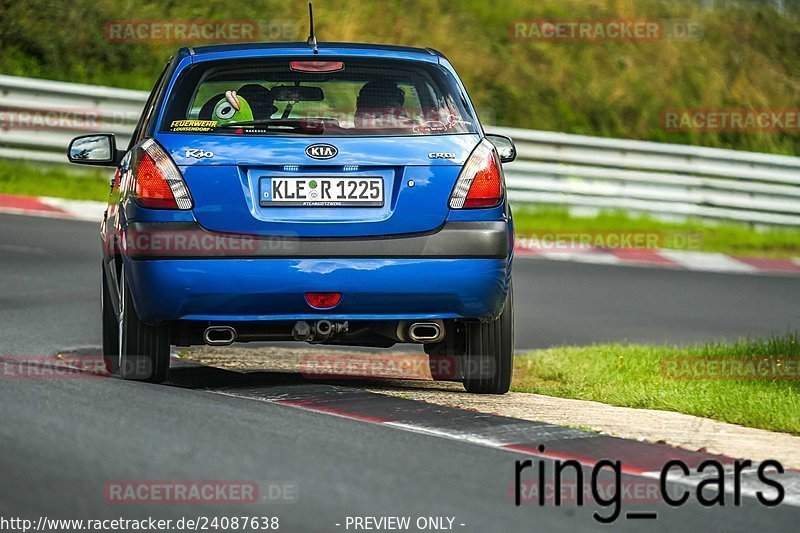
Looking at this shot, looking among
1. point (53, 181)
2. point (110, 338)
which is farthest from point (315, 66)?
point (53, 181)

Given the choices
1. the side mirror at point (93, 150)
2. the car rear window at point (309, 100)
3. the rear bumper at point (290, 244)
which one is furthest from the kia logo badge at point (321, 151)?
the side mirror at point (93, 150)

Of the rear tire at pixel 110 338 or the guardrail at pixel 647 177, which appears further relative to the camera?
the guardrail at pixel 647 177

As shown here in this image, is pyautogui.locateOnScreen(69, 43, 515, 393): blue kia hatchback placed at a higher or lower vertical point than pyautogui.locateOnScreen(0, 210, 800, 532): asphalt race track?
higher

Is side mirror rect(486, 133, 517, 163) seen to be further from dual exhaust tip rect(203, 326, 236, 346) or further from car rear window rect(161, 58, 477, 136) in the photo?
dual exhaust tip rect(203, 326, 236, 346)

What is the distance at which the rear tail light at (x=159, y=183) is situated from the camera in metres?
7.79

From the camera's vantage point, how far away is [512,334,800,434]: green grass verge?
8.36 metres

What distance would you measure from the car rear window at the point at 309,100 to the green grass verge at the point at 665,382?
185 centimetres

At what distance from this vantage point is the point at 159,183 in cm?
784

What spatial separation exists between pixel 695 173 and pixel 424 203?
1422 cm

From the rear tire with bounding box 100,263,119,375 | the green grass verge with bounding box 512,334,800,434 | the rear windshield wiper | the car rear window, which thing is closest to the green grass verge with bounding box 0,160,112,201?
the green grass verge with bounding box 512,334,800,434

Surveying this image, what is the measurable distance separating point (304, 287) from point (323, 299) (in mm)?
142

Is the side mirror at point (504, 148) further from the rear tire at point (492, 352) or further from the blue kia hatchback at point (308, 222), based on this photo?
the rear tire at point (492, 352)

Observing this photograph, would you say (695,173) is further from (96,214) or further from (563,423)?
(563,423)

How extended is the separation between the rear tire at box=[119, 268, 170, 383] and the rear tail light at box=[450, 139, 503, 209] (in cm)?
163
